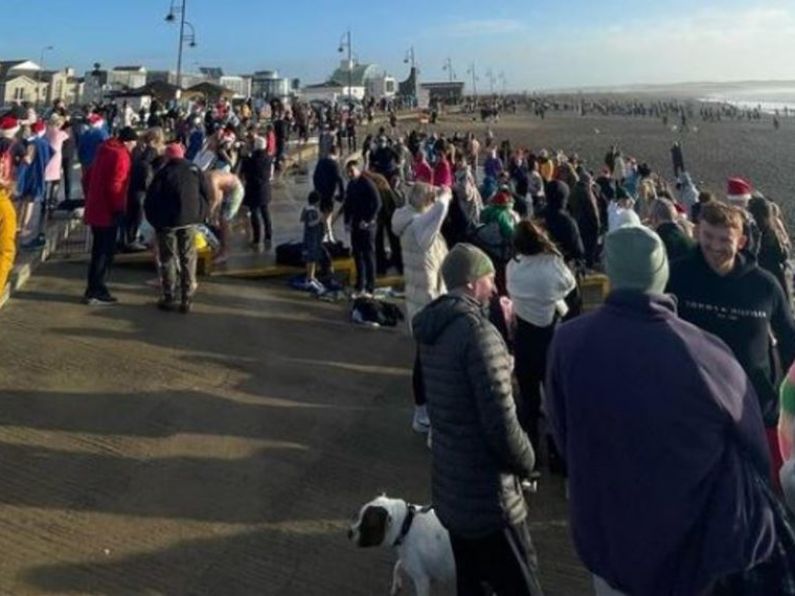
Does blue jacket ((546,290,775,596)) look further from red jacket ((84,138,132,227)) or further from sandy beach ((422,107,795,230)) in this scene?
sandy beach ((422,107,795,230))

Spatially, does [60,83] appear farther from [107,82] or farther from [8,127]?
[8,127]

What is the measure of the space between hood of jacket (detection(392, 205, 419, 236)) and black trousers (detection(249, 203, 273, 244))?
4913mm

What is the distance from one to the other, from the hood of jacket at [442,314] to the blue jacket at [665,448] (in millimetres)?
768

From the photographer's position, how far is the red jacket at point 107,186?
25.0 feet

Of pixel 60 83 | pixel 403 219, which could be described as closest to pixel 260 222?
pixel 403 219

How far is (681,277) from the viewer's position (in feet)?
11.7

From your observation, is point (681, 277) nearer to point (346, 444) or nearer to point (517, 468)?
point (517, 468)

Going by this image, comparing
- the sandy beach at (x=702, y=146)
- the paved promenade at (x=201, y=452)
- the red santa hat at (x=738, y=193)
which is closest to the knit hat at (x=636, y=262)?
the paved promenade at (x=201, y=452)

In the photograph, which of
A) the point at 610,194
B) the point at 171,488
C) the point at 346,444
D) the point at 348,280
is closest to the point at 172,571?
the point at 171,488

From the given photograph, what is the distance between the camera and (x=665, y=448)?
2.16 m

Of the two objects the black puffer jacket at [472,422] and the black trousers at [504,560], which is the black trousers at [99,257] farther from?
the black trousers at [504,560]

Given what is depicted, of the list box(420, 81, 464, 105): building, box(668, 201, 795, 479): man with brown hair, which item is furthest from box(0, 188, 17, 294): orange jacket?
box(420, 81, 464, 105): building

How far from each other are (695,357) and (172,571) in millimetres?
2932

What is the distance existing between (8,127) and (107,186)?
3231mm
